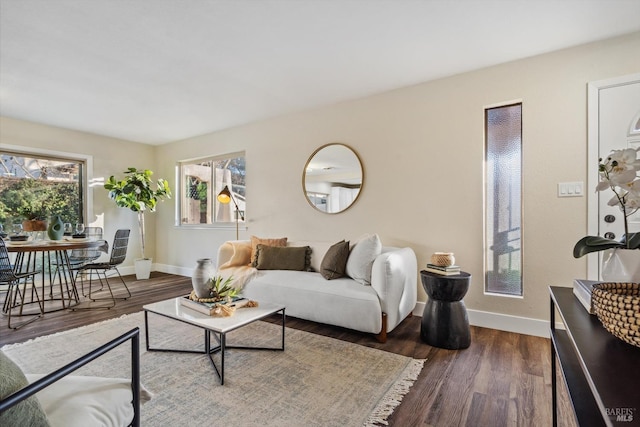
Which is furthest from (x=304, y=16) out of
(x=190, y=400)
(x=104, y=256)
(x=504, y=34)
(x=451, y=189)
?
(x=104, y=256)

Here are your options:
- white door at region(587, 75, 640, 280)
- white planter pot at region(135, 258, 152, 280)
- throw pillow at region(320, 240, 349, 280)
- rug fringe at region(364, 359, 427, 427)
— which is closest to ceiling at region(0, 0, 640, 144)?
white door at region(587, 75, 640, 280)

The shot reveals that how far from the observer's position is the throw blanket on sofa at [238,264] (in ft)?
10.3

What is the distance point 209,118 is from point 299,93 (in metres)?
1.58

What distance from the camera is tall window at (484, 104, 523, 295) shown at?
2711mm

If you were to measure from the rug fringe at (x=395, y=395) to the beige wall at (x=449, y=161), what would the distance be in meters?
1.19

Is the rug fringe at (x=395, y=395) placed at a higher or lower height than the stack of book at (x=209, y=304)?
lower

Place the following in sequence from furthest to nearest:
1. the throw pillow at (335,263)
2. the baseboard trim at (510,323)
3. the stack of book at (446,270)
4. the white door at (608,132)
Result: the throw pillow at (335,263) → the baseboard trim at (510,323) → the stack of book at (446,270) → the white door at (608,132)

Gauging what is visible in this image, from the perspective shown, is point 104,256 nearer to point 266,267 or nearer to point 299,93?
point 266,267

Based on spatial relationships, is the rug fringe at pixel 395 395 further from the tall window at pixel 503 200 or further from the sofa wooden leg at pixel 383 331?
the tall window at pixel 503 200

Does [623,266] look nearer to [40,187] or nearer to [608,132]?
[608,132]

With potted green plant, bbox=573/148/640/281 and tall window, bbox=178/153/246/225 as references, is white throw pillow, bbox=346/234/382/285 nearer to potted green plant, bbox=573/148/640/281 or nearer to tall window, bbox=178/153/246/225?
potted green plant, bbox=573/148/640/281

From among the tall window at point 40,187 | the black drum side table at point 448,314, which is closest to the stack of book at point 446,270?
the black drum side table at point 448,314

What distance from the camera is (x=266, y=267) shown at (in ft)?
10.9

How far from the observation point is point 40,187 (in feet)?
14.6
